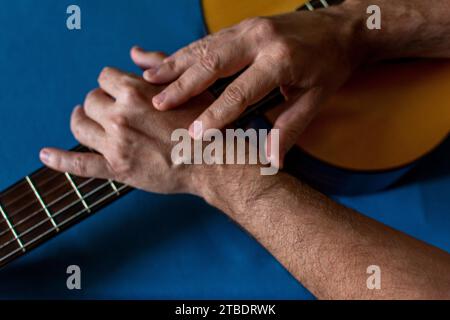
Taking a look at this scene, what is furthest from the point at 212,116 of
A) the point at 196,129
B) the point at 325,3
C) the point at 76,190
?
the point at 325,3

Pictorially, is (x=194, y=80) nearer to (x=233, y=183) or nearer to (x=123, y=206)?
(x=233, y=183)

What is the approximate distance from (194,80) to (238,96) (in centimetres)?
6

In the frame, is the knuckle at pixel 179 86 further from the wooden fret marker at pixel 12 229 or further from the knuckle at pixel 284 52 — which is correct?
the wooden fret marker at pixel 12 229

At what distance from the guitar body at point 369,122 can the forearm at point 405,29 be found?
0.11 feet

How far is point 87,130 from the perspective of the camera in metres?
0.63

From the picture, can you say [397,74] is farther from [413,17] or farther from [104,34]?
[104,34]

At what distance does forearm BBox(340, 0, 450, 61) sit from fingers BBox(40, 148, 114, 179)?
0.42m

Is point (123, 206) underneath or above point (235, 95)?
underneath

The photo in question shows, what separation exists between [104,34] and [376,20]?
0.47m

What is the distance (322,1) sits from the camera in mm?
823

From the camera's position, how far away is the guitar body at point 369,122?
30.6 inches

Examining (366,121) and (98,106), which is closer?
(98,106)

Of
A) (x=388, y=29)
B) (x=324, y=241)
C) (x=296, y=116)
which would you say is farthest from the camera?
(x=388, y=29)

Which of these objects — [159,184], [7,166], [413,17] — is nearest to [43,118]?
[7,166]
